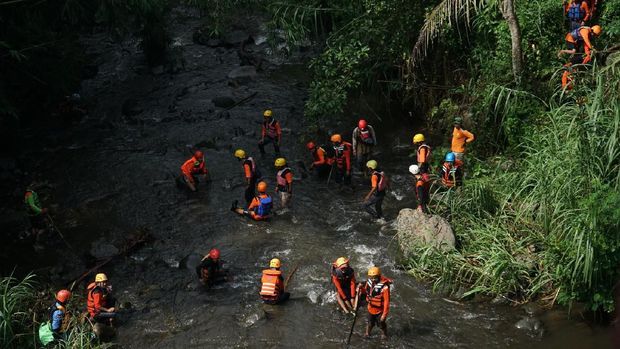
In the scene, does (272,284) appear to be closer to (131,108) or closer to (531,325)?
(531,325)

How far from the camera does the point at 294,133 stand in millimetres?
17594

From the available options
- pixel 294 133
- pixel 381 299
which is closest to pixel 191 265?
pixel 381 299

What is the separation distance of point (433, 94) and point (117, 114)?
9805mm

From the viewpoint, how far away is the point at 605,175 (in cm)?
1021

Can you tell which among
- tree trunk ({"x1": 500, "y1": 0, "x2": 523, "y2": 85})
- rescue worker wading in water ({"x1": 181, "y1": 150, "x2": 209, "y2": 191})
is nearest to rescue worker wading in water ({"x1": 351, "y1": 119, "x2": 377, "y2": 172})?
tree trunk ({"x1": 500, "y1": 0, "x2": 523, "y2": 85})

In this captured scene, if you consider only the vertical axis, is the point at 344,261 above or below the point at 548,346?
above

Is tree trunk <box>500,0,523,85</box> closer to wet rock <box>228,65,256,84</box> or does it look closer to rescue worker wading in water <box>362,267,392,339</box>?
rescue worker wading in water <box>362,267,392,339</box>

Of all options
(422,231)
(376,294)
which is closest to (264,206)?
(422,231)

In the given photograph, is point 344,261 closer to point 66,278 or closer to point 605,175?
point 605,175

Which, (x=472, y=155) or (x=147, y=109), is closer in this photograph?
(x=472, y=155)

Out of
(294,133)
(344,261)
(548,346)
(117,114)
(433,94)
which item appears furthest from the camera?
(117,114)

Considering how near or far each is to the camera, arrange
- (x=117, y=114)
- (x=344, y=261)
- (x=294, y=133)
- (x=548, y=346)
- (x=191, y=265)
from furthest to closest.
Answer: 1. (x=117, y=114)
2. (x=294, y=133)
3. (x=191, y=265)
4. (x=344, y=261)
5. (x=548, y=346)

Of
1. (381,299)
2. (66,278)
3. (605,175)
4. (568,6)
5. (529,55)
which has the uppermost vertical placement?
(568,6)

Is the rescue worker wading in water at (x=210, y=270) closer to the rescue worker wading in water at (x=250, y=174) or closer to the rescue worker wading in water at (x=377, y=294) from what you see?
the rescue worker wading in water at (x=250, y=174)
